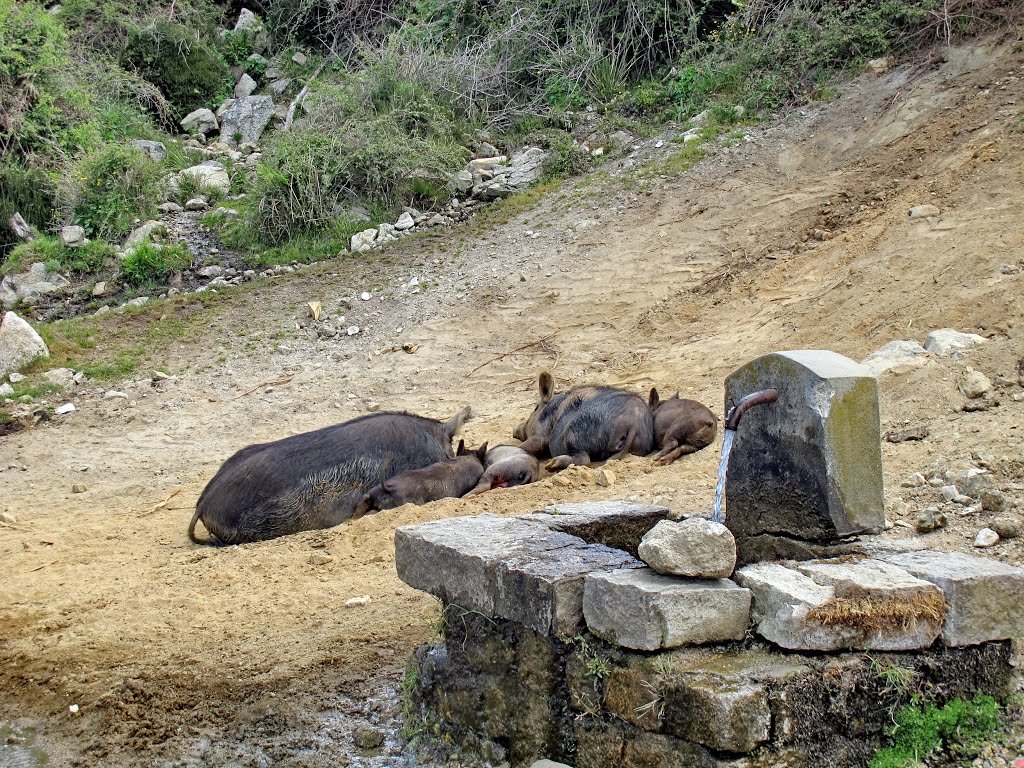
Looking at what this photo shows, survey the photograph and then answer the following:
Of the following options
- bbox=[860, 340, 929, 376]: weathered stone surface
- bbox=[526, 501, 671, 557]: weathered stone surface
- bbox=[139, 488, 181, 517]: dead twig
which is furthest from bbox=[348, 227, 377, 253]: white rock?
bbox=[526, 501, 671, 557]: weathered stone surface

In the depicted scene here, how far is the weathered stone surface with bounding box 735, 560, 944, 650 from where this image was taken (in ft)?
11.5

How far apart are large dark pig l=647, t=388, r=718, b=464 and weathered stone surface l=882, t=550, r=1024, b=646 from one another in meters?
4.09

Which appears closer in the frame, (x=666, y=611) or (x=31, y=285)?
(x=666, y=611)

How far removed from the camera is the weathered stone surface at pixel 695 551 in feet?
12.0

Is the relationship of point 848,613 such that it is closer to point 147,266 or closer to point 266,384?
point 266,384

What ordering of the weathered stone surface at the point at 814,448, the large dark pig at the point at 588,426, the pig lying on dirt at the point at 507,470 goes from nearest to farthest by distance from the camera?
the weathered stone surface at the point at 814,448 → the pig lying on dirt at the point at 507,470 → the large dark pig at the point at 588,426

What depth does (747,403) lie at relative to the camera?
14.1 ft

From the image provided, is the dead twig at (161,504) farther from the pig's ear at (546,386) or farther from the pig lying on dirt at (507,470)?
the pig's ear at (546,386)

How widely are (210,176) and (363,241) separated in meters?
3.64

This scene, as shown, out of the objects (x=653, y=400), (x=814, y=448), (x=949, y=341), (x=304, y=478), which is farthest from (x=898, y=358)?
(x=304, y=478)

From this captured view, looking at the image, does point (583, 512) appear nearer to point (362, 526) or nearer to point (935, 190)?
point (362, 526)

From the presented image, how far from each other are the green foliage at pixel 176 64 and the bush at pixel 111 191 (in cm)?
406

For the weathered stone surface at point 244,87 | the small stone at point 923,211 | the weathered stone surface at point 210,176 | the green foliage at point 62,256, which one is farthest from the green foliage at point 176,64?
the small stone at point 923,211

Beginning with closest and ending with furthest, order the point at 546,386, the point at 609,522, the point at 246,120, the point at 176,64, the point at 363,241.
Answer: the point at 609,522 < the point at 546,386 < the point at 363,241 < the point at 246,120 < the point at 176,64
